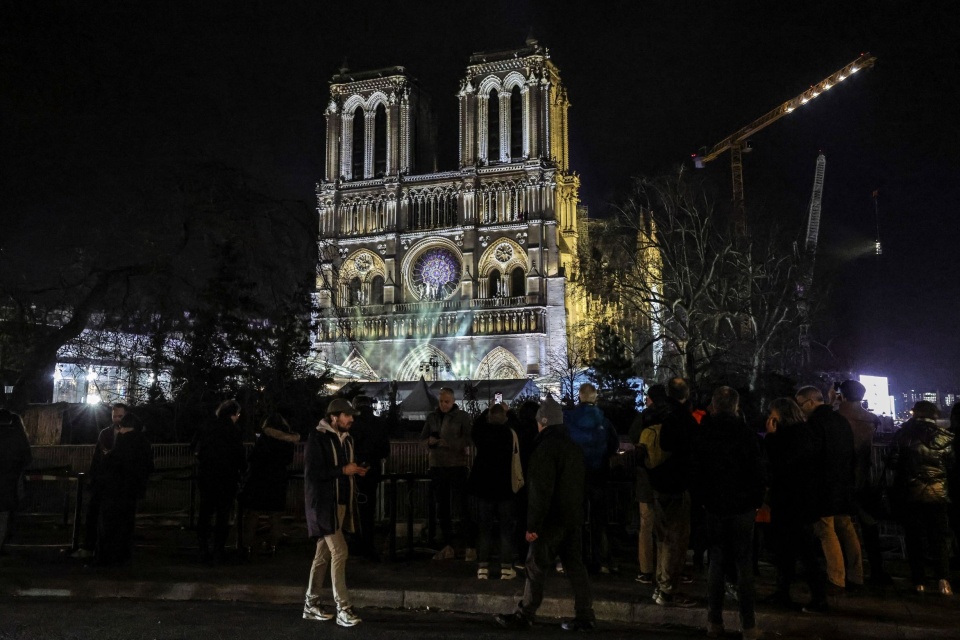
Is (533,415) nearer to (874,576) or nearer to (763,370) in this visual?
(874,576)

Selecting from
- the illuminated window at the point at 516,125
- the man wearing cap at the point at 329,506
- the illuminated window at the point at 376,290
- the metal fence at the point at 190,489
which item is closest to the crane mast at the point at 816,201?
the illuminated window at the point at 516,125

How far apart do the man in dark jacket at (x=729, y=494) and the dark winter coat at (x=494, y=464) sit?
2.41 metres

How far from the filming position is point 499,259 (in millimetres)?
50344

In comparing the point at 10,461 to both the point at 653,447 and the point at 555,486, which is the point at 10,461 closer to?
the point at 555,486

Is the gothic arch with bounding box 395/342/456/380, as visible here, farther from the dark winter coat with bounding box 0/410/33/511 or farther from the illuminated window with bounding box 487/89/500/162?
the dark winter coat with bounding box 0/410/33/511

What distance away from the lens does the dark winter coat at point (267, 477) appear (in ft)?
29.2

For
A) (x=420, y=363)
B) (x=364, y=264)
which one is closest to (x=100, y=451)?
(x=420, y=363)

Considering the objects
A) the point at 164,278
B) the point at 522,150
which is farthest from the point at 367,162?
the point at 164,278

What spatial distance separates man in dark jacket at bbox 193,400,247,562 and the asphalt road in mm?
1592

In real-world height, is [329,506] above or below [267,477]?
below

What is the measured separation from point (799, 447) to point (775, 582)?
200 cm

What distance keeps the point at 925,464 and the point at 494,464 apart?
410 cm

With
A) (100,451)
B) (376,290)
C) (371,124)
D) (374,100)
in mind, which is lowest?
(100,451)

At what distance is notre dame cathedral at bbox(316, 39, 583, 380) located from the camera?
4853 cm
